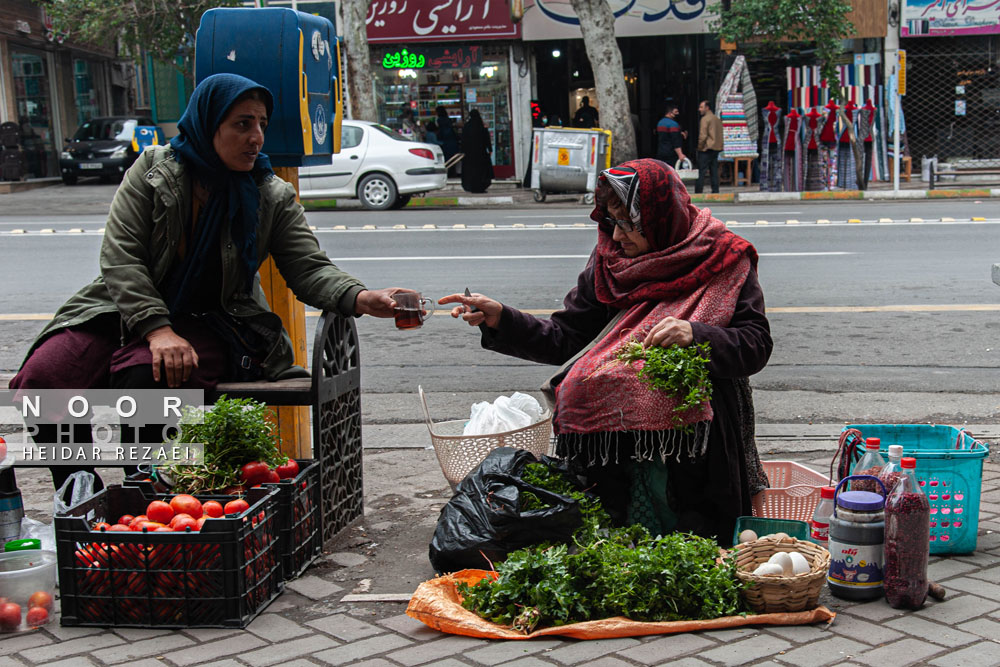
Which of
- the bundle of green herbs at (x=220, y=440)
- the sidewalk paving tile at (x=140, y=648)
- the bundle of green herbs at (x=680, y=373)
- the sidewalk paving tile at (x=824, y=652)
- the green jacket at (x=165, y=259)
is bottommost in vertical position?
the sidewalk paving tile at (x=824, y=652)

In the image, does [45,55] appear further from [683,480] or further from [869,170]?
[683,480]

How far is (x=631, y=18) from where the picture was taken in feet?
71.6

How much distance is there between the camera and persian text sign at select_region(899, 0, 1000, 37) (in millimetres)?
20641

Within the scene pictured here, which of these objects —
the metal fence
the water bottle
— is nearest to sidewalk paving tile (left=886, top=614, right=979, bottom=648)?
the water bottle

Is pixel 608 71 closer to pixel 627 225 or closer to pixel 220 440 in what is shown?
pixel 627 225

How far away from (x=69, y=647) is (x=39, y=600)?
0.77ft

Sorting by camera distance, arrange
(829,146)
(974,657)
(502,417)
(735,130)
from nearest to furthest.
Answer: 1. (974,657)
2. (502,417)
3. (829,146)
4. (735,130)

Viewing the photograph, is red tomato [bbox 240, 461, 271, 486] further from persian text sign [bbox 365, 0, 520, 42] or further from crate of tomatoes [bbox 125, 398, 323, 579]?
persian text sign [bbox 365, 0, 520, 42]

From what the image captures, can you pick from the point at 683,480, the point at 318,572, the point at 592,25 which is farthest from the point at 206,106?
the point at 592,25

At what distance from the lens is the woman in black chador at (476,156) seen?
64.6 feet

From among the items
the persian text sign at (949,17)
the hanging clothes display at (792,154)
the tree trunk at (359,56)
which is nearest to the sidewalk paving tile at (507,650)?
the hanging clothes display at (792,154)

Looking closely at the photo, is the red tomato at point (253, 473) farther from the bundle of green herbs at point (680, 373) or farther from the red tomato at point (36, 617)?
the bundle of green herbs at point (680, 373)

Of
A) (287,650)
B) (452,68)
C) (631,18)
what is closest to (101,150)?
(452,68)

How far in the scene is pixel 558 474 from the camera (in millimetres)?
3578
